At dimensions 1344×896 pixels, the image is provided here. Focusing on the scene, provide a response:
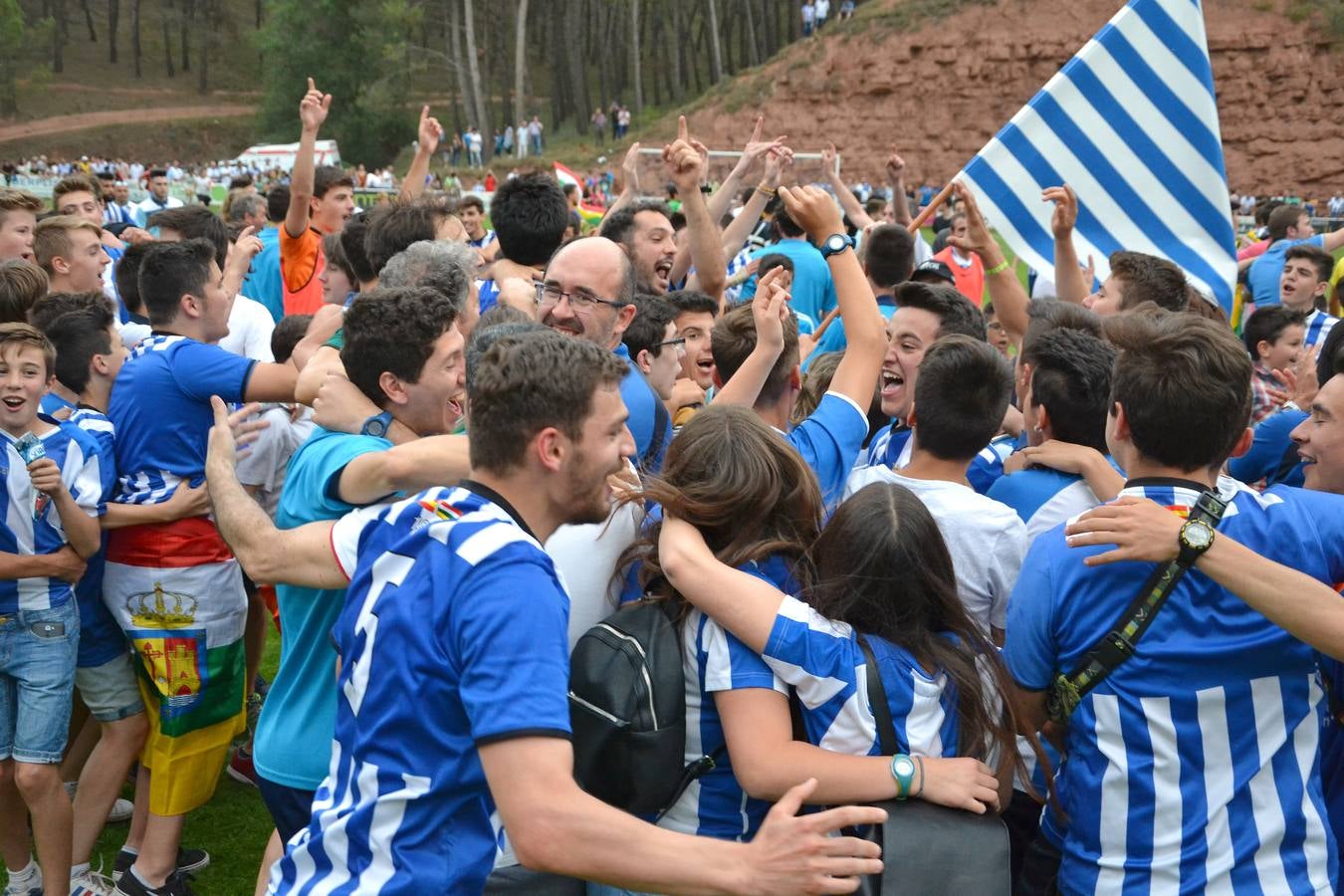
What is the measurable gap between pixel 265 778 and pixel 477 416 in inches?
56.6

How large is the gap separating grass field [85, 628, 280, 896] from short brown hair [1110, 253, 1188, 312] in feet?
14.4

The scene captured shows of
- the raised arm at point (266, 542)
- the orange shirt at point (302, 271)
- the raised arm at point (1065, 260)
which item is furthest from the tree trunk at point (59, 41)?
the raised arm at point (266, 542)

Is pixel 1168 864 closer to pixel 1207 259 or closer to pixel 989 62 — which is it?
pixel 1207 259

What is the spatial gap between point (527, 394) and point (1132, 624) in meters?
1.42

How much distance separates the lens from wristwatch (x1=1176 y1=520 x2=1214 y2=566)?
2.54 m

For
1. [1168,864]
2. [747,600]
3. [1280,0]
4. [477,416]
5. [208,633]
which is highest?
[1280,0]

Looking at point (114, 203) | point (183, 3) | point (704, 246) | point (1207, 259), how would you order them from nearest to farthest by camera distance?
point (704, 246) < point (1207, 259) < point (114, 203) < point (183, 3)

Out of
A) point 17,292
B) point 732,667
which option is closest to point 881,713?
point 732,667

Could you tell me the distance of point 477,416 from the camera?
240cm

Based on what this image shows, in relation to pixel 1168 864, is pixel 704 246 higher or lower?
higher

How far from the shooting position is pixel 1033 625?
2.81 m

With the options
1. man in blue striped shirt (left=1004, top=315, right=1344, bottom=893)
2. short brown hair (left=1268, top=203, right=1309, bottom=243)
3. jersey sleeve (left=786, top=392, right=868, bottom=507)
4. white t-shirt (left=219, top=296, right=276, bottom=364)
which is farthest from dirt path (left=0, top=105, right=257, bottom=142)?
man in blue striped shirt (left=1004, top=315, right=1344, bottom=893)

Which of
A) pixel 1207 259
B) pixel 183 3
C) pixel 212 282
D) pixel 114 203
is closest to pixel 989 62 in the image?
pixel 114 203

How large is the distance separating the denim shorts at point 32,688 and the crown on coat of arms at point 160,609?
0.27 meters
